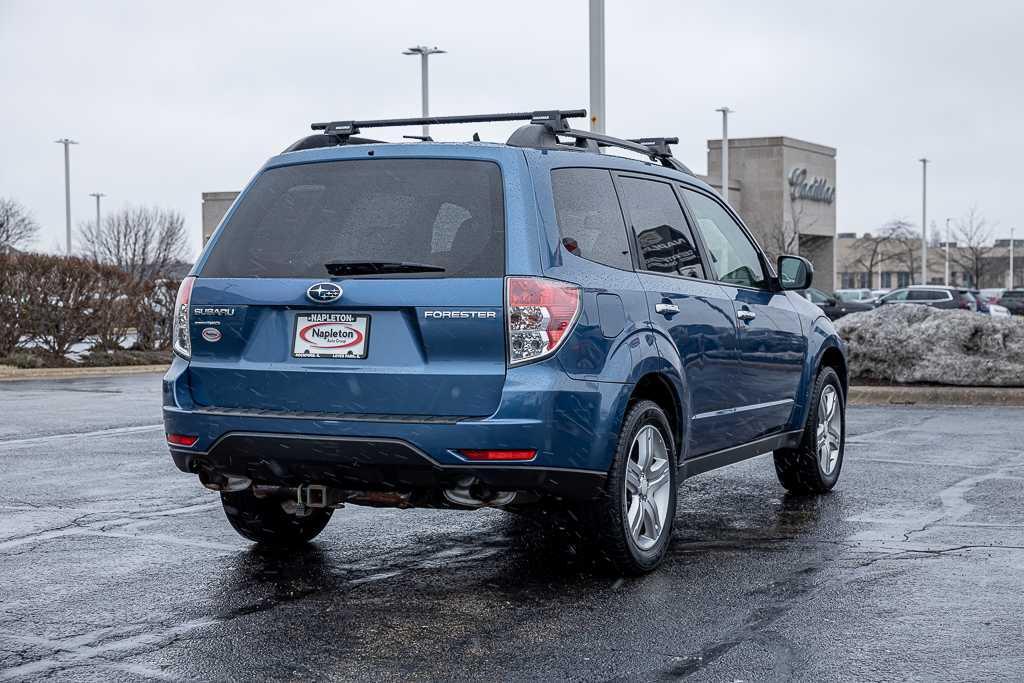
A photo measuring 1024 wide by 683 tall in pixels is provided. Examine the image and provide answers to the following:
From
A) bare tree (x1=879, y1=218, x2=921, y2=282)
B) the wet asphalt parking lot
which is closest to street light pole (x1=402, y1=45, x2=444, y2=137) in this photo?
the wet asphalt parking lot

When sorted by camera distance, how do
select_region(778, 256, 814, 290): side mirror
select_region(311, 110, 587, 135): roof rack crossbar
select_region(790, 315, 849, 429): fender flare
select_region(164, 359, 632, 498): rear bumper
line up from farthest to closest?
select_region(790, 315, 849, 429): fender flare → select_region(778, 256, 814, 290): side mirror → select_region(311, 110, 587, 135): roof rack crossbar → select_region(164, 359, 632, 498): rear bumper

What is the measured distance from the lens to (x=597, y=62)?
1764cm

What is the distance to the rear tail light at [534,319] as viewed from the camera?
5457mm

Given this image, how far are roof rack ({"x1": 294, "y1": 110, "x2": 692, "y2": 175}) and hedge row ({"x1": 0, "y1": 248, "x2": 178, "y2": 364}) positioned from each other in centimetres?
1711

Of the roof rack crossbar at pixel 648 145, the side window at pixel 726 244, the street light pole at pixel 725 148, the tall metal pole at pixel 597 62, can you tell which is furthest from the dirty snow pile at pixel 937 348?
the street light pole at pixel 725 148

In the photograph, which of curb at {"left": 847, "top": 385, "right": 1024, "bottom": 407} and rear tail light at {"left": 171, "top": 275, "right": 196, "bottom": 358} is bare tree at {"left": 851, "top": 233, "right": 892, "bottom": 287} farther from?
rear tail light at {"left": 171, "top": 275, "right": 196, "bottom": 358}

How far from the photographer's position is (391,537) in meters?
7.10

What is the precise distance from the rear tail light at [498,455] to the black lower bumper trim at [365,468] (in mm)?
39

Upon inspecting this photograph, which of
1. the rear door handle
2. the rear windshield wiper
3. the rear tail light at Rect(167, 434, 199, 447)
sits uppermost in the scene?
the rear windshield wiper

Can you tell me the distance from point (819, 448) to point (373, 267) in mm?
3964

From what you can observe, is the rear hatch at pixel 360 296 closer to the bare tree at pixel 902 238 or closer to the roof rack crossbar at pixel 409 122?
the roof rack crossbar at pixel 409 122

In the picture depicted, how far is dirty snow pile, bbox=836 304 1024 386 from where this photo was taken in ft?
54.4

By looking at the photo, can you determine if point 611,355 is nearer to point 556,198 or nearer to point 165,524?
point 556,198

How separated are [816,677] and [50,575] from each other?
3468mm
